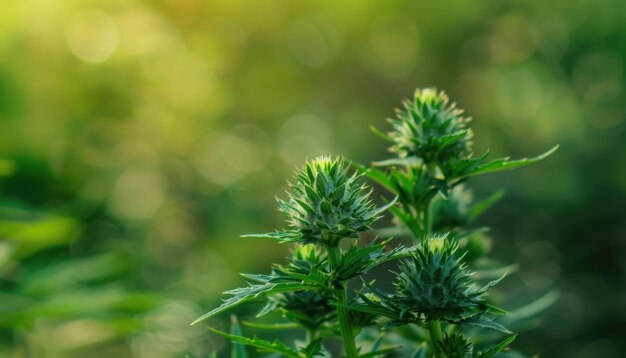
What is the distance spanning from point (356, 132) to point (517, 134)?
1.00 meters

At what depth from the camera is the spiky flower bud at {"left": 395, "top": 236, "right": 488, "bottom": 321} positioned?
0.65 meters

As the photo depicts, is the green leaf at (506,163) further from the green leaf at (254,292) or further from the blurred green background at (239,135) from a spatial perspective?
the blurred green background at (239,135)

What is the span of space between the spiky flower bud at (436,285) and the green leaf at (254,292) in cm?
8

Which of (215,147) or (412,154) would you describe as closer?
(412,154)

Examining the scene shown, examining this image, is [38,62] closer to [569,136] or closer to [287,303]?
[287,303]

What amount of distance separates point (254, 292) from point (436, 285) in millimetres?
147

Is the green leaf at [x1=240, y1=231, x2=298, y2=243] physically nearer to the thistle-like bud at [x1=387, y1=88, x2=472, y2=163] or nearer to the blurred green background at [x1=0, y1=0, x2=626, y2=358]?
the thistle-like bud at [x1=387, y1=88, x2=472, y2=163]

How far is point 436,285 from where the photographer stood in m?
0.65

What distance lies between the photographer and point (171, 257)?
3613 millimetres

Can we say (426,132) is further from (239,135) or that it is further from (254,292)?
(239,135)

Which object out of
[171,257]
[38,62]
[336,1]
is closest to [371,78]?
[336,1]

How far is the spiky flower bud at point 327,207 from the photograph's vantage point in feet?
2.12

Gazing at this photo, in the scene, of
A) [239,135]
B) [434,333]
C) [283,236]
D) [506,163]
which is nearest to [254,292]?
[283,236]

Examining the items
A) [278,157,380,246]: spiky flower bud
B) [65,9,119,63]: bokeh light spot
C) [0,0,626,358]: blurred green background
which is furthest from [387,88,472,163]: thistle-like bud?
[65,9,119,63]: bokeh light spot
